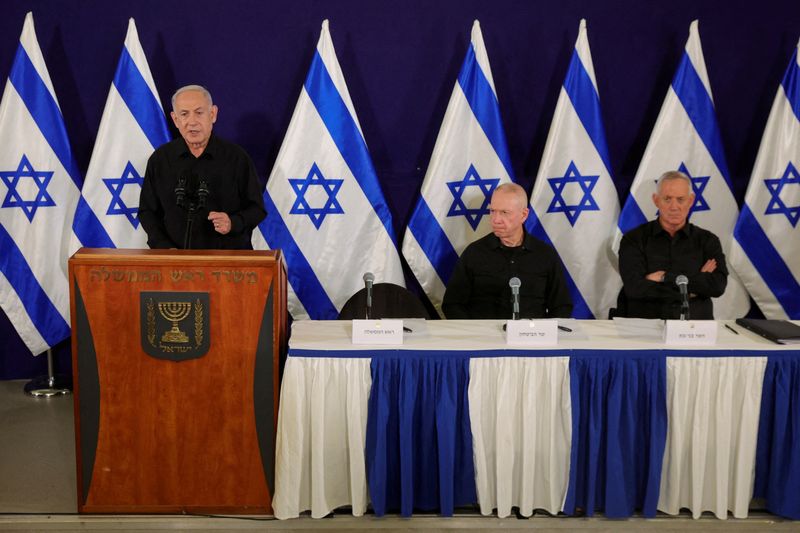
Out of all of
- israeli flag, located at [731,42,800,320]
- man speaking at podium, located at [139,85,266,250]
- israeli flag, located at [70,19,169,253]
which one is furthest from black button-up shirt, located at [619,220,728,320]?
israeli flag, located at [70,19,169,253]

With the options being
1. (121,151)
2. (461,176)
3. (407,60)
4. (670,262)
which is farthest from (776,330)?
(121,151)

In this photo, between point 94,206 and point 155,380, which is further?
point 94,206

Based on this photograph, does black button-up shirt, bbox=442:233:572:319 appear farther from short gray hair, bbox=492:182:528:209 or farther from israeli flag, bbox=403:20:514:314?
israeli flag, bbox=403:20:514:314

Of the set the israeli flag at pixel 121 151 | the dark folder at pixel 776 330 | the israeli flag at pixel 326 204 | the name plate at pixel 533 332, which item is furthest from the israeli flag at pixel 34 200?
the dark folder at pixel 776 330

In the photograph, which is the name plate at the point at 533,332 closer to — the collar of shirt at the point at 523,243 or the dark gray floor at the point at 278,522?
the dark gray floor at the point at 278,522

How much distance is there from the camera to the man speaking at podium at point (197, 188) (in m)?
4.29

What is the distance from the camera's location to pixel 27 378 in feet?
17.4

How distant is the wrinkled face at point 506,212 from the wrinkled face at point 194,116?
1.44 metres

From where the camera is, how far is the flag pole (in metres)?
5.00

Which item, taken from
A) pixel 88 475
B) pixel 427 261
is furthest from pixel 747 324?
pixel 88 475

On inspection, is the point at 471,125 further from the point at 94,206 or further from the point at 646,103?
the point at 94,206

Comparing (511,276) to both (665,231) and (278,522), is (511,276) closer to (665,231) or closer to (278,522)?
(665,231)

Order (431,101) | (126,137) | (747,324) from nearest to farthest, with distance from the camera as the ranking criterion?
(747,324), (126,137), (431,101)

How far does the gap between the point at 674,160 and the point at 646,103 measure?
1.49 feet
